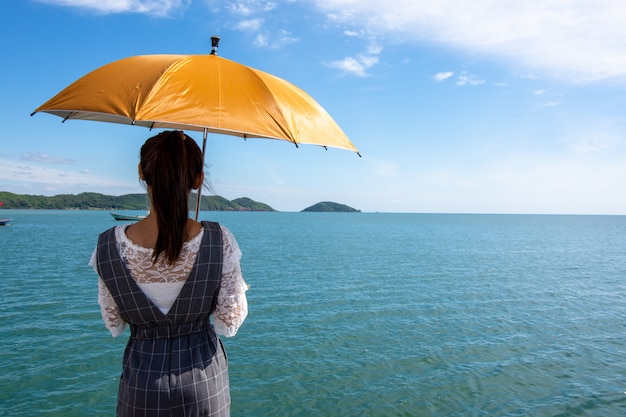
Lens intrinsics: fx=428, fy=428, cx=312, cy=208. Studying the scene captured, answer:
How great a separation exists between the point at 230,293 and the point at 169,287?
13.6 inches

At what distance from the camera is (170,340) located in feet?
8.08

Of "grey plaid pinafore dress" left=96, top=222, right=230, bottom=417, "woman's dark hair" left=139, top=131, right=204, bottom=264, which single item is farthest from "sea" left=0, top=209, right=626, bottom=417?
"woman's dark hair" left=139, top=131, right=204, bottom=264

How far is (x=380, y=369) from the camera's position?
443 inches

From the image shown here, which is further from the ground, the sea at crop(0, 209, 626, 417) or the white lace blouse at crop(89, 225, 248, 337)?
the white lace blouse at crop(89, 225, 248, 337)

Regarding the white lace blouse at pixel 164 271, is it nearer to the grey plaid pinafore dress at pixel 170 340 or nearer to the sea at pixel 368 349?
the grey plaid pinafore dress at pixel 170 340

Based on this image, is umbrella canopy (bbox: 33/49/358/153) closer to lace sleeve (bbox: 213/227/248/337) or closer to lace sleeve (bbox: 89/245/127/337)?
lace sleeve (bbox: 213/227/248/337)

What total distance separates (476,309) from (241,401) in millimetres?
12597

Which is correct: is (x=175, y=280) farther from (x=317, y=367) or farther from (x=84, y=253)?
(x=84, y=253)

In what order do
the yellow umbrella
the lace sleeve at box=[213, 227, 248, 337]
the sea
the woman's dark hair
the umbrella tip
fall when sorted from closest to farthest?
the woman's dark hair → the lace sleeve at box=[213, 227, 248, 337] → the yellow umbrella → the umbrella tip → the sea

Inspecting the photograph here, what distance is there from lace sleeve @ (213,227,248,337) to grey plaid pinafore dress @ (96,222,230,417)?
5cm

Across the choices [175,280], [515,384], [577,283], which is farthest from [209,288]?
[577,283]

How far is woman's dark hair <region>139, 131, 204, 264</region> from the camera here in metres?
2.28

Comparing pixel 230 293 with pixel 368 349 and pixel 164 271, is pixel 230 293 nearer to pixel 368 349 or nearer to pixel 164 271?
pixel 164 271

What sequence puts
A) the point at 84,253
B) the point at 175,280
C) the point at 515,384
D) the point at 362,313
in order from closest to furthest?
the point at 175,280 → the point at 515,384 → the point at 362,313 → the point at 84,253
